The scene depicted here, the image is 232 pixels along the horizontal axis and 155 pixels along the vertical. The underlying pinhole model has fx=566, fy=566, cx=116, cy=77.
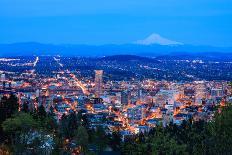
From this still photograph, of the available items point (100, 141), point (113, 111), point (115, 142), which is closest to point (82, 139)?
point (100, 141)

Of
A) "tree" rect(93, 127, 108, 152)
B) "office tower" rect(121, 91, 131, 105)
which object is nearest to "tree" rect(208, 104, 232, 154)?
"tree" rect(93, 127, 108, 152)

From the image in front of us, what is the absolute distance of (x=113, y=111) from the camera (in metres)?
46.4

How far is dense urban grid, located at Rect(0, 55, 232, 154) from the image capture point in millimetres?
12961

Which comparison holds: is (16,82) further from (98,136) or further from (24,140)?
(24,140)

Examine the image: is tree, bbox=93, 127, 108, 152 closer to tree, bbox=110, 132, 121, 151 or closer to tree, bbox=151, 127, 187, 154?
tree, bbox=110, 132, 121, 151

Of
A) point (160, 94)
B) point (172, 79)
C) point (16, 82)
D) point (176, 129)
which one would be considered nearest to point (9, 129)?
point (176, 129)

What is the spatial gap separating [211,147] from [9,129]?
7.02 m

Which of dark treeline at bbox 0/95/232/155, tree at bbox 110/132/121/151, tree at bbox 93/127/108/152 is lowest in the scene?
tree at bbox 110/132/121/151

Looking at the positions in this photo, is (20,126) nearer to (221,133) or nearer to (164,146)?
(164,146)

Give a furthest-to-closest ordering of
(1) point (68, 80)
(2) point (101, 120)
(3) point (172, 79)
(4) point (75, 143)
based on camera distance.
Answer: (3) point (172, 79), (1) point (68, 80), (2) point (101, 120), (4) point (75, 143)

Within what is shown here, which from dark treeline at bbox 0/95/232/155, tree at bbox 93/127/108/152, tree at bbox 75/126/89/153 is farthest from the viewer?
tree at bbox 93/127/108/152

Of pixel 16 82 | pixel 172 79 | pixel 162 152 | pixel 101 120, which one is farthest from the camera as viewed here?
pixel 172 79

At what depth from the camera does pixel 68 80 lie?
251 feet

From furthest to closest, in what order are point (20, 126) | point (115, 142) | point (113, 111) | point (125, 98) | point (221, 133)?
point (125, 98) → point (113, 111) → point (115, 142) → point (20, 126) → point (221, 133)
